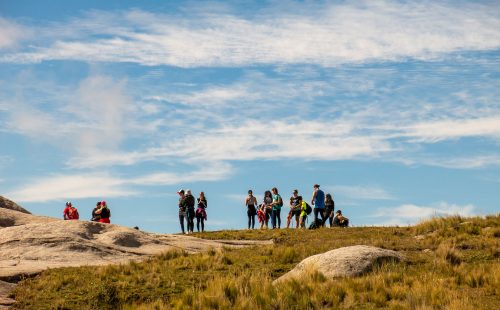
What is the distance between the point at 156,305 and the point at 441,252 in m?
9.70

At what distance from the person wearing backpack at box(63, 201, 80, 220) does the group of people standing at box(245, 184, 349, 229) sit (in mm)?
9718

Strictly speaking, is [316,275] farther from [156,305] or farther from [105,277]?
[105,277]

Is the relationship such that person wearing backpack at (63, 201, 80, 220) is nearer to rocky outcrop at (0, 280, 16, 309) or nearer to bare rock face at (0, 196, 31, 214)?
bare rock face at (0, 196, 31, 214)

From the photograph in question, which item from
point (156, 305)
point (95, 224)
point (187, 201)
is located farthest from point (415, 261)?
point (187, 201)

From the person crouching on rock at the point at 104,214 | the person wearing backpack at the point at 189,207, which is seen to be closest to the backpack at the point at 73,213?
the person crouching on rock at the point at 104,214

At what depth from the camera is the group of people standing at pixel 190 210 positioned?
35.7 metres

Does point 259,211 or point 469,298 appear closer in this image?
point 469,298

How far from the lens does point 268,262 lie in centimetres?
2164

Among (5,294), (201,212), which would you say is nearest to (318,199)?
(201,212)

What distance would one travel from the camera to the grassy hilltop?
50.6 feet

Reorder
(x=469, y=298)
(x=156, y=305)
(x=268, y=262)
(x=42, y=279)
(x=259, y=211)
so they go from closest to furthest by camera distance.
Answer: (x=469, y=298) < (x=156, y=305) < (x=42, y=279) < (x=268, y=262) < (x=259, y=211)

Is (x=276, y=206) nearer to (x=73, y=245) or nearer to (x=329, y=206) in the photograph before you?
(x=329, y=206)

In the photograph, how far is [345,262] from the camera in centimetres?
1845

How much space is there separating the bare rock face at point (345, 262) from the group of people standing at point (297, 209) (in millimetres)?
14971
